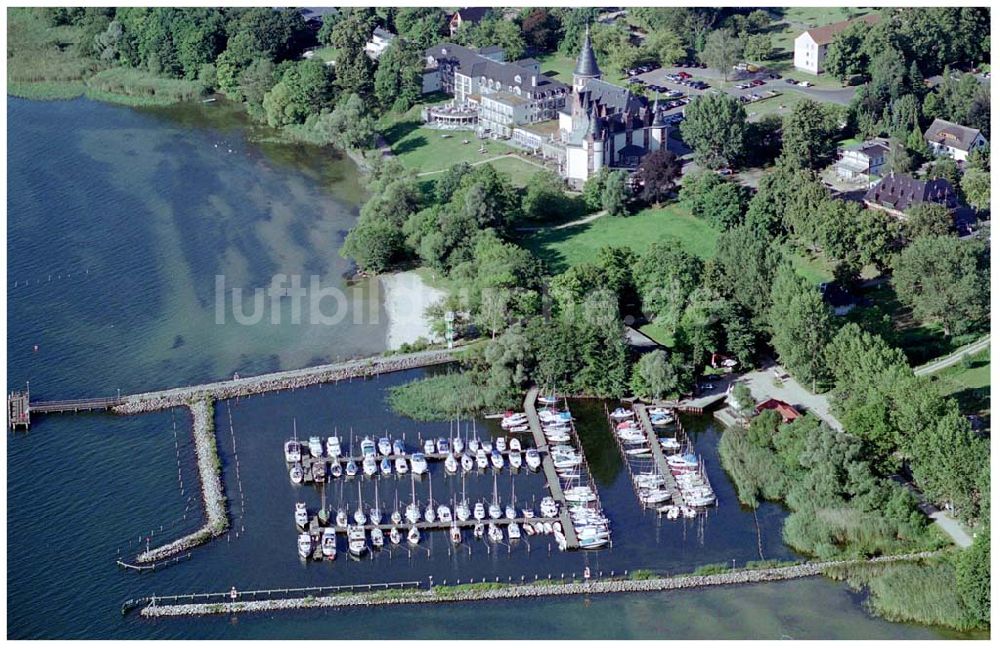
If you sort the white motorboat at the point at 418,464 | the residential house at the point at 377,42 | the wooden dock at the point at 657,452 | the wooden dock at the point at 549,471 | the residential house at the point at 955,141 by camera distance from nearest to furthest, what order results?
the wooden dock at the point at 549,471 → the wooden dock at the point at 657,452 → the white motorboat at the point at 418,464 → the residential house at the point at 955,141 → the residential house at the point at 377,42

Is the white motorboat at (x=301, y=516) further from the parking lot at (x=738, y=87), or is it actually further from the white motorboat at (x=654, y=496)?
the parking lot at (x=738, y=87)

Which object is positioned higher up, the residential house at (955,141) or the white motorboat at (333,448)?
the residential house at (955,141)

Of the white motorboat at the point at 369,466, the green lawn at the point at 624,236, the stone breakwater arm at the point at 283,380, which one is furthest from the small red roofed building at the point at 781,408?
the white motorboat at the point at 369,466

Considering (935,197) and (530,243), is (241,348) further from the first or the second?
(935,197)

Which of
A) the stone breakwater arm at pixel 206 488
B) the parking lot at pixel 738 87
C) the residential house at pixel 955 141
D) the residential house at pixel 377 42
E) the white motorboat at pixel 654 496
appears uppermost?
the residential house at pixel 377 42

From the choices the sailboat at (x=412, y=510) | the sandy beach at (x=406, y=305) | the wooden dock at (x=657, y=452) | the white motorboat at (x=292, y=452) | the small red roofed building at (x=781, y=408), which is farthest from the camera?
the sandy beach at (x=406, y=305)

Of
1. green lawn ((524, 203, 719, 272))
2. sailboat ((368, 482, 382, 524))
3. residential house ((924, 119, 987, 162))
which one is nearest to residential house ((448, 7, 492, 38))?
green lawn ((524, 203, 719, 272))

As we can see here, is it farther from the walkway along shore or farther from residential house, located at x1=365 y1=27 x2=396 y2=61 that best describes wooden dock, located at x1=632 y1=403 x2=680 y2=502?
residential house, located at x1=365 y1=27 x2=396 y2=61

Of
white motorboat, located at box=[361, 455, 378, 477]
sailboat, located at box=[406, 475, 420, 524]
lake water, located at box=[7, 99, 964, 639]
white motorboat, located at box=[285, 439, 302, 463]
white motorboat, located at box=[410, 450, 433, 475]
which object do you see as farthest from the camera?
white motorboat, located at box=[285, 439, 302, 463]
